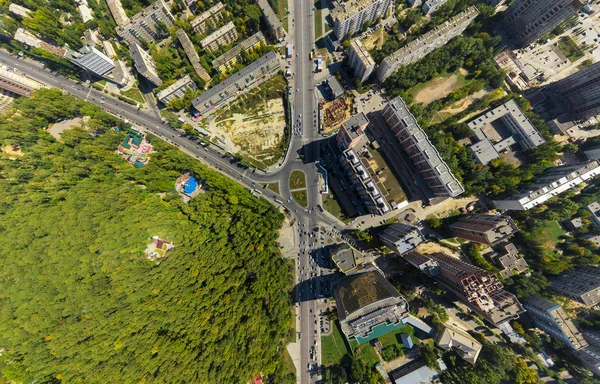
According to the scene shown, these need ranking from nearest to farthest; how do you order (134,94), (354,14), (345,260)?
(345,260)
(354,14)
(134,94)

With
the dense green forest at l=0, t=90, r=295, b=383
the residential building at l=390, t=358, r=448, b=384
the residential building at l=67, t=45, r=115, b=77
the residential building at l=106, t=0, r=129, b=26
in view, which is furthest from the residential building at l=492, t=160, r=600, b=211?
the residential building at l=106, t=0, r=129, b=26

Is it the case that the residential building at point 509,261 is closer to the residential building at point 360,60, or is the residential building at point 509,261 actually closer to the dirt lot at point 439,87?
the dirt lot at point 439,87

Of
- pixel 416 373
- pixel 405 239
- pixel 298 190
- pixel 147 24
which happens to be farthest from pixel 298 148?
pixel 416 373

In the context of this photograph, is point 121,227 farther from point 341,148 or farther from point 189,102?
point 341,148

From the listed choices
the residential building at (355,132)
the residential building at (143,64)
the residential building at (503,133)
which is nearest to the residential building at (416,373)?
the residential building at (503,133)

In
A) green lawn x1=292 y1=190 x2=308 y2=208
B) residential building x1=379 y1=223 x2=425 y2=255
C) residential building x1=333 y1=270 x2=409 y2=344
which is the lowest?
residential building x1=333 y1=270 x2=409 y2=344

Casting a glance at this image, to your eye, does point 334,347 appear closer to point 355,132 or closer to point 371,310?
point 371,310

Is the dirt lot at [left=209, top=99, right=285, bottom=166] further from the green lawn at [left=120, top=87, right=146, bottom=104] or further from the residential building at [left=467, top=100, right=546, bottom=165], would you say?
the residential building at [left=467, top=100, right=546, bottom=165]
